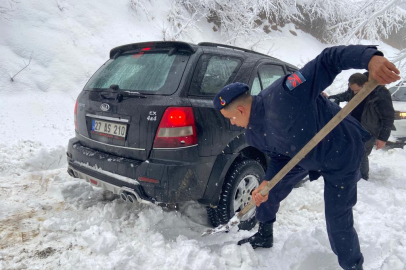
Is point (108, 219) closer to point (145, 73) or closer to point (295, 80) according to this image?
point (145, 73)

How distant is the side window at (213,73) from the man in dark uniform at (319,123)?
0.63 metres

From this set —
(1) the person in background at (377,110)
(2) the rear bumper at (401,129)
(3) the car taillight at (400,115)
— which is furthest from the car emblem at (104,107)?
(3) the car taillight at (400,115)

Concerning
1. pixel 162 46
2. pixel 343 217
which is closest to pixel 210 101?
pixel 162 46

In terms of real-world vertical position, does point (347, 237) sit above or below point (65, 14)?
below

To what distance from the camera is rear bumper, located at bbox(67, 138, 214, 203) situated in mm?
2275

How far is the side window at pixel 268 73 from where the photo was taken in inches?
127

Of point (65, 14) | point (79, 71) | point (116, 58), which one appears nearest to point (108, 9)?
point (65, 14)

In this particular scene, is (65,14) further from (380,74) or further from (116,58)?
(380,74)

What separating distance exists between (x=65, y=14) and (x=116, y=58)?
6722 mm

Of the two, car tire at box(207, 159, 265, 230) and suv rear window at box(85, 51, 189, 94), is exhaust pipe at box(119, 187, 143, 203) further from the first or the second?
suv rear window at box(85, 51, 189, 94)

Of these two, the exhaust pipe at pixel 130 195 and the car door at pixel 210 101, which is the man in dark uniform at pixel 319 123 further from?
the exhaust pipe at pixel 130 195

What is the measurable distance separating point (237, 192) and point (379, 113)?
248cm

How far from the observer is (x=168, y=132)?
2.29 metres

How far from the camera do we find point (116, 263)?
6.92 feet
